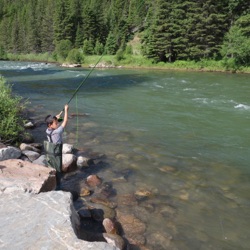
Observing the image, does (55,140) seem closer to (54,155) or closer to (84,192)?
(54,155)

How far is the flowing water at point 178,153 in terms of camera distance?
6496 mm

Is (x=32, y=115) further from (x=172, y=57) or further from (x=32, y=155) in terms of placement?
(x=172, y=57)

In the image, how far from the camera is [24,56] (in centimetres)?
7475

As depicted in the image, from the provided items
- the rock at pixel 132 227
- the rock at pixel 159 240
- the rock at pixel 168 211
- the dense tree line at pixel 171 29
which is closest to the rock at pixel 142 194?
the rock at pixel 168 211

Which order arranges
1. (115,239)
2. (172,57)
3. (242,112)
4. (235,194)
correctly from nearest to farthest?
(115,239) → (235,194) → (242,112) → (172,57)

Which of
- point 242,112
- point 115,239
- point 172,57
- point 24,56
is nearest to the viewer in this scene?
point 115,239

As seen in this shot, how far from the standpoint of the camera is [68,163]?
8875 millimetres

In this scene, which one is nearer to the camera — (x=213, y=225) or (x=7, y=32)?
(x=213, y=225)

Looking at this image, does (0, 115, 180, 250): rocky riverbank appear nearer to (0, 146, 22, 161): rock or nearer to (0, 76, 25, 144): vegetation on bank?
(0, 146, 22, 161): rock

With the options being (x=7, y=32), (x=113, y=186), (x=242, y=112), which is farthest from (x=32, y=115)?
(x=7, y=32)

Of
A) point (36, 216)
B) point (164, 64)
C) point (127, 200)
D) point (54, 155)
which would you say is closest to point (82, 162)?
point (54, 155)

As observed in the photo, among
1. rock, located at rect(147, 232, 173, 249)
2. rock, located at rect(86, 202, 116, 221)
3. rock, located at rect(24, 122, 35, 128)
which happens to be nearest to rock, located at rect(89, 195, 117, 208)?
rock, located at rect(86, 202, 116, 221)

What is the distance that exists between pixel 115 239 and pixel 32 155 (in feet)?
14.5

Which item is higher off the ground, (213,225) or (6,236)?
(6,236)
